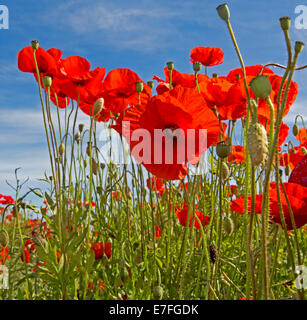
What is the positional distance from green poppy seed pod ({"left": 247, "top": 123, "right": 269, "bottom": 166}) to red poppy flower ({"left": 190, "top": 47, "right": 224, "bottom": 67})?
3.59ft

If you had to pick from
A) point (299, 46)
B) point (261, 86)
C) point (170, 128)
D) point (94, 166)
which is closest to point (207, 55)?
point (94, 166)

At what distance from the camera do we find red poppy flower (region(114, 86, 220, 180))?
71cm

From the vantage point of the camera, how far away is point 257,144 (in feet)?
1.32

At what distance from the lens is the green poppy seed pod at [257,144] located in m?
0.40

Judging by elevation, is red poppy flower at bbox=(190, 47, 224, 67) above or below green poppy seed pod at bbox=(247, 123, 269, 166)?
above

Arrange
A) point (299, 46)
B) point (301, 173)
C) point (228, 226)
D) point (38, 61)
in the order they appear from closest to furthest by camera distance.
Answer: point (299, 46) → point (301, 173) → point (228, 226) → point (38, 61)

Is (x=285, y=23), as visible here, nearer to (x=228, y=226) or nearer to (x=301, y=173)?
(x=301, y=173)

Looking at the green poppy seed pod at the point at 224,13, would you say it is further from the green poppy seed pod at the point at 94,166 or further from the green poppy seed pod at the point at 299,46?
the green poppy seed pod at the point at 94,166

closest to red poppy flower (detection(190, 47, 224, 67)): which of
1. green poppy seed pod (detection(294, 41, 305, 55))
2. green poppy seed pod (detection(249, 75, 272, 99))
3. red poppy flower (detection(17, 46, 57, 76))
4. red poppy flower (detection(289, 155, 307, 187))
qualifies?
red poppy flower (detection(17, 46, 57, 76))

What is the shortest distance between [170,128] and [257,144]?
379mm

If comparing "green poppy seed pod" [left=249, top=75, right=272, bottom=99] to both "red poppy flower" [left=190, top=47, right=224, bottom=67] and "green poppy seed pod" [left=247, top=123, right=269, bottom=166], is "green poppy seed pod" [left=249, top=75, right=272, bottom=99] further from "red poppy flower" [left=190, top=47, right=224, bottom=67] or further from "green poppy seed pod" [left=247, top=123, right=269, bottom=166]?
"red poppy flower" [left=190, top=47, right=224, bottom=67]
